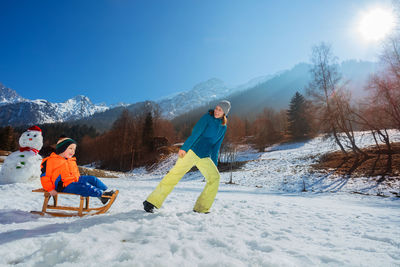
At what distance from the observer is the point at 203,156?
11.6 feet

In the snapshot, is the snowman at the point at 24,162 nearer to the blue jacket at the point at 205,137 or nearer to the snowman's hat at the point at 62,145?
the snowman's hat at the point at 62,145

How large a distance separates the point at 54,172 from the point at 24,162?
17.8ft

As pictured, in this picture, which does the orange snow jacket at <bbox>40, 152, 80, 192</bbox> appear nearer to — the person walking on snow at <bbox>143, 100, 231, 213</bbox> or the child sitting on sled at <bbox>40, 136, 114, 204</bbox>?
the child sitting on sled at <bbox>40, 136, 114, 204</bbox>

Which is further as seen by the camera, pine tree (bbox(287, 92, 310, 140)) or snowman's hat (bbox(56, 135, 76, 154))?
pine tree (bbox(287, 92, 310, 140))

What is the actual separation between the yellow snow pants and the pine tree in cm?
3551

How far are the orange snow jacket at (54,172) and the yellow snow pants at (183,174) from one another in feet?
4.68

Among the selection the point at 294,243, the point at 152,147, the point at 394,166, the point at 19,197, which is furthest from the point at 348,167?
the point at 152,147

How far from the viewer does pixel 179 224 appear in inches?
107

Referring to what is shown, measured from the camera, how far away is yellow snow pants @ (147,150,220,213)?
339 cm

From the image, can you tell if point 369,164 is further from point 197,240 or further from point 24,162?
point 24,162

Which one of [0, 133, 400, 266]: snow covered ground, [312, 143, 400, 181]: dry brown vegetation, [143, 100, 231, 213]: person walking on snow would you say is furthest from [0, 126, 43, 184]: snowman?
[312, 143, 400, 181]: dry brown vegetation

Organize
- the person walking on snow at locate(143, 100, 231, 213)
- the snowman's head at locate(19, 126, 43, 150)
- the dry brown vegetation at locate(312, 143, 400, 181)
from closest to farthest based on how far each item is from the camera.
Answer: the person walking on snow at locate(143, 100, 231, 213), the snowman's head at locate(19, 126, 43, 150), the dry brown vegetation at locate(312, 143, 400, 181)

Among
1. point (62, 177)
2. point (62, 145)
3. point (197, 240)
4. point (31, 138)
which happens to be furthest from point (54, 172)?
point (31, 138)

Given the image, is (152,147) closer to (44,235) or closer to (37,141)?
(37,141)
